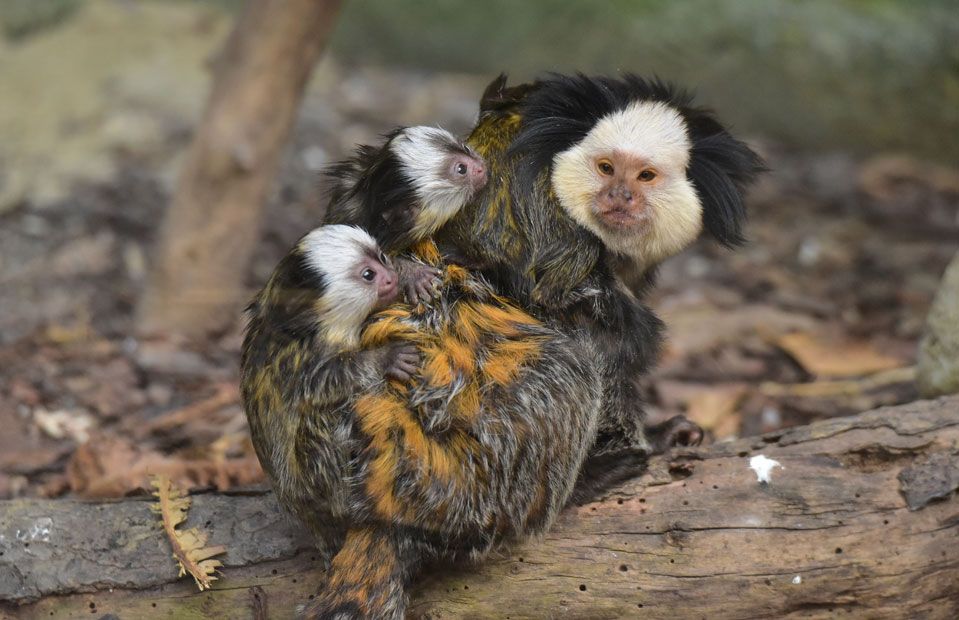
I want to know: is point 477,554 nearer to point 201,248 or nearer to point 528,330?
point 528,330

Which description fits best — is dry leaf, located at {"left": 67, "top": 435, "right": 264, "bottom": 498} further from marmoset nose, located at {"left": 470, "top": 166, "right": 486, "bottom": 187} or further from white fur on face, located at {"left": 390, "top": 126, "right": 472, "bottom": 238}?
marmoset nose, located at {"left": 470, "top": 166, "right": 486, "bottom": 187}

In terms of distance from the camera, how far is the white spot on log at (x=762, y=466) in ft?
14.1

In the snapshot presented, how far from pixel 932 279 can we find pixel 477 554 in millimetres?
5663

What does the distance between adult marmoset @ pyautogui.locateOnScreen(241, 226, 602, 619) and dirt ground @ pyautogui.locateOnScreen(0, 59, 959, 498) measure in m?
1.73

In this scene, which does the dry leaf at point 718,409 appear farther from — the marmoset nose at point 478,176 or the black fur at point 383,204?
the black fur at point 383,204

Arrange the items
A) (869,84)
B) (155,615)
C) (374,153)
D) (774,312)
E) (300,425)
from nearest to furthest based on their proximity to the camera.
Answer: (300,425) → (155,615) → (374,153) → (774,312) → (869,84)

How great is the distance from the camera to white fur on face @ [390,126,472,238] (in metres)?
4.11

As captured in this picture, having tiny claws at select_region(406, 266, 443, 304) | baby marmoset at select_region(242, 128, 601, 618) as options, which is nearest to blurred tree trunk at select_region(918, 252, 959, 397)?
baby marmoset at select_region(242, 128, 601, 618)

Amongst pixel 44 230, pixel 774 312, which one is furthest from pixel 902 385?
pixel 44 230

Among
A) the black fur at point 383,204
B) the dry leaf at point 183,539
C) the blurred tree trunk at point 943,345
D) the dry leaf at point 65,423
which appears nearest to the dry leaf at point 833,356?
the blurred tree trunk at point 943,345

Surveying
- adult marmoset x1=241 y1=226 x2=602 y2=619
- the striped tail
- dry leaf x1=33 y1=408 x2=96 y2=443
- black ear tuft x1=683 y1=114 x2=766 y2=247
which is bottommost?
dry leaf x1=33 y1=408 x2=96 y2=443

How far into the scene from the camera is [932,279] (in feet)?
27.1

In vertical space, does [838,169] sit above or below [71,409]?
above

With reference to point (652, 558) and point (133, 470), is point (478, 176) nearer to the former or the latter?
point (652, 558)
